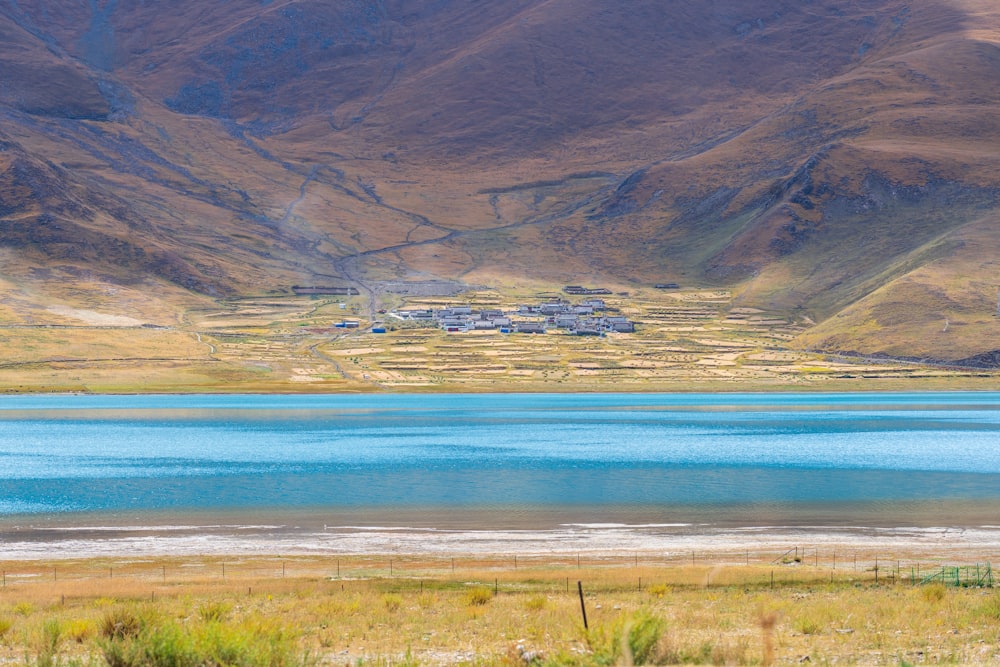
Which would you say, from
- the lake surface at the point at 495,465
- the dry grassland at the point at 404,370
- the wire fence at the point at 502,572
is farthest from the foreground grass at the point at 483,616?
the dry grassland at the point at 404,370

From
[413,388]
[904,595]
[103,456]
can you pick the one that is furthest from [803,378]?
[904,595]

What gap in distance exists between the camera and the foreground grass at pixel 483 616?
2084 cm

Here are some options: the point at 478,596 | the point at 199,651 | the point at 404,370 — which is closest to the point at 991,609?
the point at 478,596

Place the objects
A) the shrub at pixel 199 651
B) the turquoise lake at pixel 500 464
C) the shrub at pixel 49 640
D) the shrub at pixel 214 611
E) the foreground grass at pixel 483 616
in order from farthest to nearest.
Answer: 1. the turquoise lake at pixel 500 464
2. the shrub at pixel 214 611
3. the shrub at pixel 49 640
4. the foreground grass at pixel 483 616
5. the shrub at pixel 199 651

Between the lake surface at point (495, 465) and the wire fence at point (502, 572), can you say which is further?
the lake surface at point (495, 465)

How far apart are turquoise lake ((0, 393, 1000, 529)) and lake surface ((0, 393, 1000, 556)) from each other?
0.88 ft

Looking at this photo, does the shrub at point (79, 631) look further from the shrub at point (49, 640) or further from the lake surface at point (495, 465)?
the lake surface at point (495, 465)

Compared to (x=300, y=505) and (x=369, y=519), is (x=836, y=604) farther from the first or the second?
(x=300, y=505)

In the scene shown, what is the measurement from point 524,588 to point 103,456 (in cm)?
6510

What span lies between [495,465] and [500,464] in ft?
2.45

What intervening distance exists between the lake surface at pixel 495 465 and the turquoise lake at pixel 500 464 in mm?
267

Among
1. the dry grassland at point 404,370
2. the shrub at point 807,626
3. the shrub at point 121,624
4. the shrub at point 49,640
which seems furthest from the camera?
the dry grassland at point 404,370

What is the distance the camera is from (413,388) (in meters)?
164

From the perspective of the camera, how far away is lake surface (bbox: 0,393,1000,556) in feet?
190
